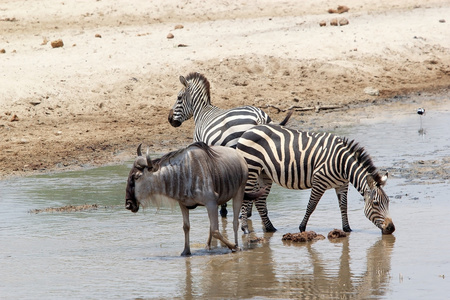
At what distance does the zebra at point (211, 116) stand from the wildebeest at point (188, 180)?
1.51 meters

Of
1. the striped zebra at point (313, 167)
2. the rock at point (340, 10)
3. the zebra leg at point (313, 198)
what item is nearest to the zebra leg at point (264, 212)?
the striped zebra at point (313, 167)

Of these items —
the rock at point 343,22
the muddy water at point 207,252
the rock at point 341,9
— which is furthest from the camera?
the rock at point 341,9

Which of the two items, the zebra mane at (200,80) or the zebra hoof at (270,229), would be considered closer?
the zebra hoof at (270,229)

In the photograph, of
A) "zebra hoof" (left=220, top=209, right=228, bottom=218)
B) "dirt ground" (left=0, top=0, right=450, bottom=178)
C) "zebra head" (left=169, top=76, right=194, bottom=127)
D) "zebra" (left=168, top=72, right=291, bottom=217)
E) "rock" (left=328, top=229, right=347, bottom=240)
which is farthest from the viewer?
"dirt ground" (left=0, top=0, right=450, bottom=178)

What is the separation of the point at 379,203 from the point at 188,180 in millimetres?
2254

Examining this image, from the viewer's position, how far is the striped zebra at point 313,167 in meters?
8.90

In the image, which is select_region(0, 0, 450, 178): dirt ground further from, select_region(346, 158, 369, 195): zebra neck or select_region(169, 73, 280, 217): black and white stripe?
select_region(346, 158, 369, 195): zebra neck

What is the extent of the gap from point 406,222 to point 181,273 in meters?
3.21

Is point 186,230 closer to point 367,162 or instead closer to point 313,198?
point 313,198

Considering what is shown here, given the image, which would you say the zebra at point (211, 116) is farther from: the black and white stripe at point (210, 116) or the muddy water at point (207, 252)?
the muddy water at point (207, 252)

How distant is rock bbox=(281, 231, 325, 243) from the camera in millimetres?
8867


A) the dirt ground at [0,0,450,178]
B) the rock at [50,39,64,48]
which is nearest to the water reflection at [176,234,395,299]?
the dirt ground at [0,0,450,178]

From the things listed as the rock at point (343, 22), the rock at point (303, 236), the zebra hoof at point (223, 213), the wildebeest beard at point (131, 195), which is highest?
the rock at point (343, 22)

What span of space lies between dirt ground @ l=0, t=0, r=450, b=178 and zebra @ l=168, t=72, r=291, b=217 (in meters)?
2.45
